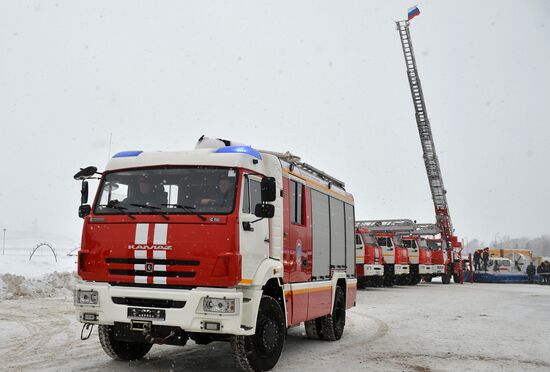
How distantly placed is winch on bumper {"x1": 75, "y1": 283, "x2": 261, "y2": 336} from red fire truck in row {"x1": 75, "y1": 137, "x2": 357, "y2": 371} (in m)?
0.01

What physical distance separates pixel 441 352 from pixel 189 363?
13.4ft

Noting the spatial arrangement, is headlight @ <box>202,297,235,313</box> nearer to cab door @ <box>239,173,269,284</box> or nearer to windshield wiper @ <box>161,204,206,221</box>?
cab door @ <box>239,173,269,284</box>

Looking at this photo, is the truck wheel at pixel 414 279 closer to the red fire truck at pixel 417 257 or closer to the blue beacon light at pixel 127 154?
the red fire truck at pixel 417 257

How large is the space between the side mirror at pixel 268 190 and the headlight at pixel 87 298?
235 centimetres

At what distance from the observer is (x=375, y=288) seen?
27.0m

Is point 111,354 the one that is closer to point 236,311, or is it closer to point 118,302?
point 118,302

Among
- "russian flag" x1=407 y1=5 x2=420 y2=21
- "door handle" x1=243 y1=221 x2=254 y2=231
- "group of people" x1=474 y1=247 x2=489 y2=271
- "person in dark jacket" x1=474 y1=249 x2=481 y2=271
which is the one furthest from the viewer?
"person in dark jacket" x1=474 y1=249 x2=481 y2=271

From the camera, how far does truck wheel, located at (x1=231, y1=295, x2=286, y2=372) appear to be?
674cm

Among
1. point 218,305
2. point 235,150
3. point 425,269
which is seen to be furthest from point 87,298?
point 425,269

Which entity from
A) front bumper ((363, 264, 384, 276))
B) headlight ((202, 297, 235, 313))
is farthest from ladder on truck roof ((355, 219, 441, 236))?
headlight ((202, 297, 235, 313))

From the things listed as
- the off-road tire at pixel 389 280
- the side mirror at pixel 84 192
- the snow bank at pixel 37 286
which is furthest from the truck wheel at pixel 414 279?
the side mirror at pixel 84 192

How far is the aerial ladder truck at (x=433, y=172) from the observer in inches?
1312

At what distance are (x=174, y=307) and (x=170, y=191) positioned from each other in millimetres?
1418

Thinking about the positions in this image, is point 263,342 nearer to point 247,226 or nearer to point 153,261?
point 247,226
